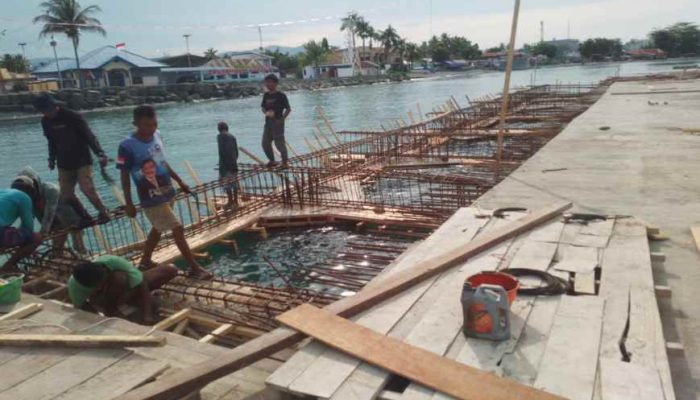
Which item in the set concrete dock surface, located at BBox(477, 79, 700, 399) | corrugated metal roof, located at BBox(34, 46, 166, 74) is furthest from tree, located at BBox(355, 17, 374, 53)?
concrete dock surface, located at BBox(477, 79, 700, 399)

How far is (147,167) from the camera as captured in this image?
5746 mm

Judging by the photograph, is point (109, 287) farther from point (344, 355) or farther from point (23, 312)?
point (344, 355)

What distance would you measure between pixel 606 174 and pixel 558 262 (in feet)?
13.6

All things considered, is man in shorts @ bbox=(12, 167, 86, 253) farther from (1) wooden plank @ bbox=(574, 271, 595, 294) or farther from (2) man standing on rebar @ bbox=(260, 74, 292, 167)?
(1) wooden plank @ bbox=(574, 271, 595, 294)

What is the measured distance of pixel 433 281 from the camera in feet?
12.2

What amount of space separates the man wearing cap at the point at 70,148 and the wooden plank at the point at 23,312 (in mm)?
3002

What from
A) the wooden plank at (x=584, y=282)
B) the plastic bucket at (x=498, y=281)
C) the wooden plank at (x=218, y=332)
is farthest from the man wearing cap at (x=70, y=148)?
the wooden plank at (x=584, y=282)

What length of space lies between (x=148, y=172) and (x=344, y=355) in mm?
3833

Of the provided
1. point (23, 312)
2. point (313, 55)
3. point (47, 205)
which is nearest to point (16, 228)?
point (47, 205)

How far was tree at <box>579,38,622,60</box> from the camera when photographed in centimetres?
12550

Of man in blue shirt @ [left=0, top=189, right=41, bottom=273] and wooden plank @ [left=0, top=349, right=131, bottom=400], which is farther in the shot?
man in blue shirt @ [left=0, top=189, right=41, bottom=273]

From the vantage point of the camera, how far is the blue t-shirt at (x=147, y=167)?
5.65 m

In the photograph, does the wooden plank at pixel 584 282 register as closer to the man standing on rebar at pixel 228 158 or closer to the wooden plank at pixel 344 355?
the wooden plank at pixel 344 355

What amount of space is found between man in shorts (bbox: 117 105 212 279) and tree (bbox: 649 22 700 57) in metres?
128
